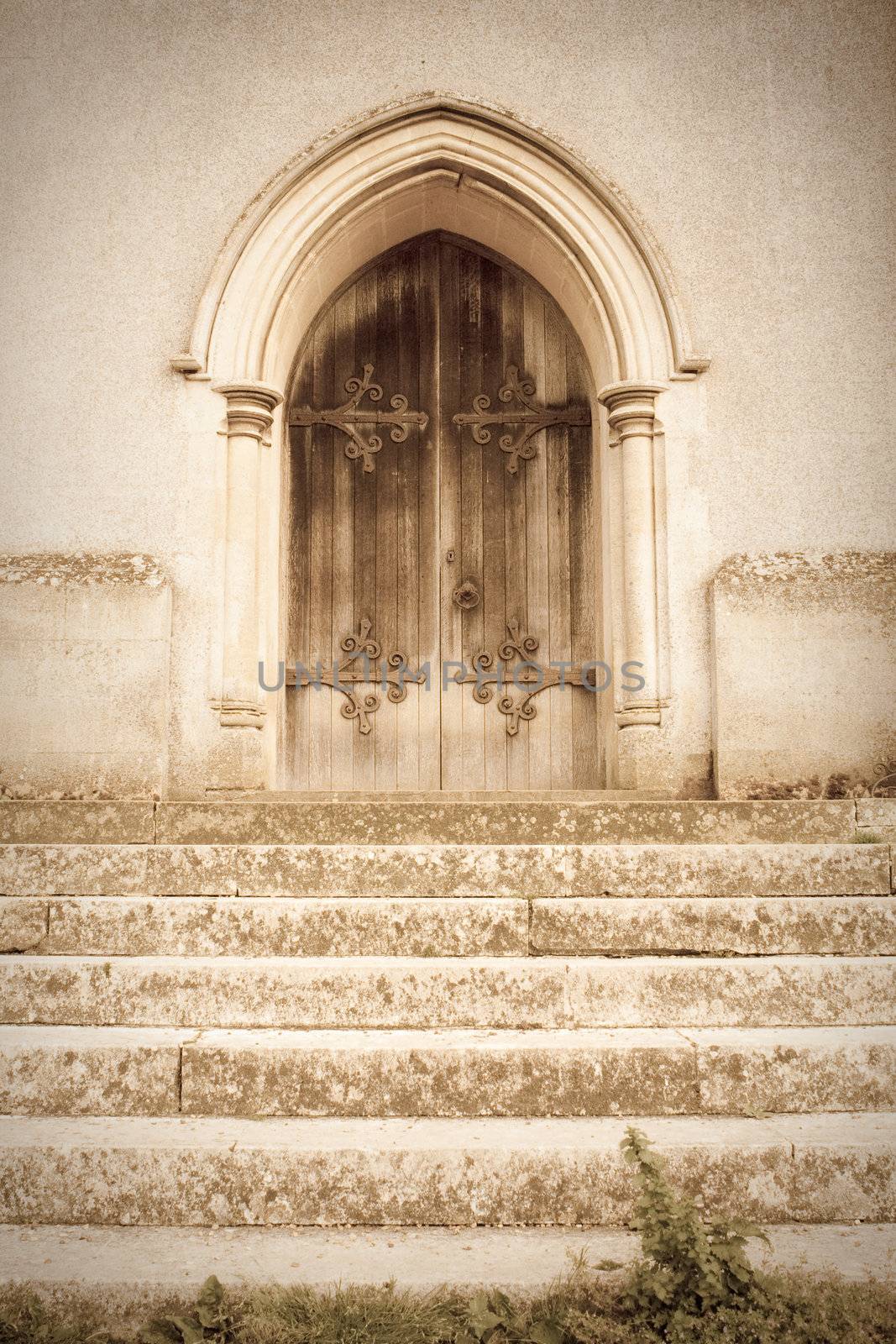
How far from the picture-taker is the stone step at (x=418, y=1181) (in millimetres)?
2234

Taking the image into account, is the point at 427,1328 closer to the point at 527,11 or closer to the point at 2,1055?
the point at 2,1055

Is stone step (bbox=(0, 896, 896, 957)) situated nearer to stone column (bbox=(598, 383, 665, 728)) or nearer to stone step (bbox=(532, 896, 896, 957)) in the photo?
stone step (bbox=(532, 896, 896, 957))

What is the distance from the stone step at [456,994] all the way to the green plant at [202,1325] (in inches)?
34.3

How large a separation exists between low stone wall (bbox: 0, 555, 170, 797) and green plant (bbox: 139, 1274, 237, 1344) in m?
2.84

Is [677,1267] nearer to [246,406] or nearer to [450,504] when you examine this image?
[246,406]

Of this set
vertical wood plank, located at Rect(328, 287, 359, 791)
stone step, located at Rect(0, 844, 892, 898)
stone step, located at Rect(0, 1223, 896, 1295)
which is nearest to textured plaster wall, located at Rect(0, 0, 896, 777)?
vertical wood plank, located at Rect(328, 287, 359, 791)

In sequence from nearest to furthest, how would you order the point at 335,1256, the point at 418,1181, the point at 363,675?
the point at 335,1256 < the point at 418,1181 < the point at 363,675

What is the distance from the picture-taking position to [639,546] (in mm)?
4695

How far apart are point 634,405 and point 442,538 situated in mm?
1136

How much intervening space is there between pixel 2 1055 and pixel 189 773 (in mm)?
2111

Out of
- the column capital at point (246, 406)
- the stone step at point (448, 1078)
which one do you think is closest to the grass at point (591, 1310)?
the stone step at point (448, 1078)

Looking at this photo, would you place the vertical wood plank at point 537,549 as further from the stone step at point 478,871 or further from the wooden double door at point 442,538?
the stone step at point 478,871

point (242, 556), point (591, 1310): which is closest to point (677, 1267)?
point (591, 1310)

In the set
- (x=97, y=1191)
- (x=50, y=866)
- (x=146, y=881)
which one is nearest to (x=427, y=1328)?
(x=97, y=1191)
